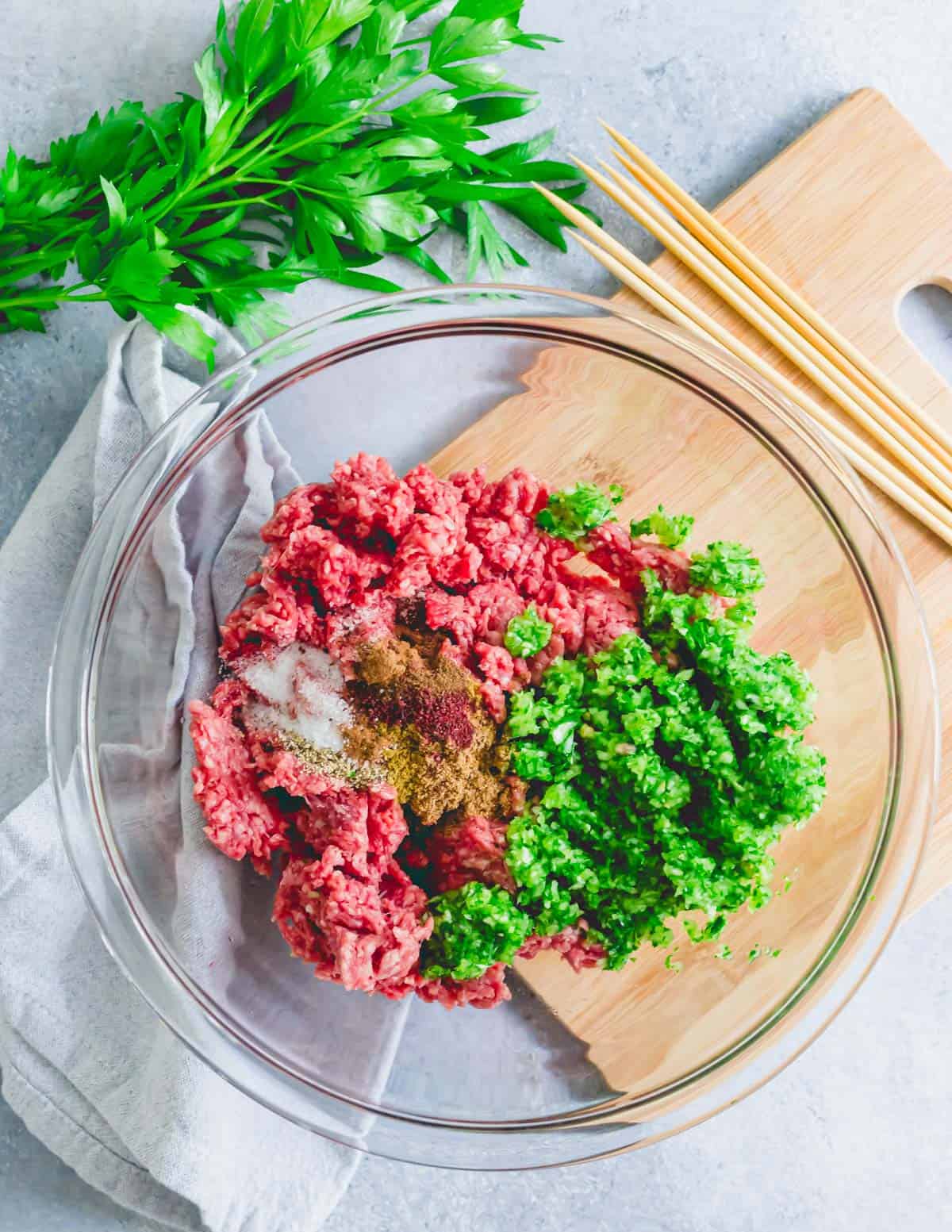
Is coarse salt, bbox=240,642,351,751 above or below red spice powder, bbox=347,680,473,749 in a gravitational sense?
above

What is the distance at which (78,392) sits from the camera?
2096mm

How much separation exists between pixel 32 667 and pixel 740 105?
1.76 metres

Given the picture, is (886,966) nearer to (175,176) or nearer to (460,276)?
(460,276)

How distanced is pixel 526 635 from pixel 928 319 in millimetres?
1140

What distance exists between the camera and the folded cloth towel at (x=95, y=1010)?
76.6 inches

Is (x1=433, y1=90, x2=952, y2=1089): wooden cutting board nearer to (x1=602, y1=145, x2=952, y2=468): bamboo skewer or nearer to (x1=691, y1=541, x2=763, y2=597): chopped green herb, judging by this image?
(x1=602, y1=145, x2=952, y2=468): bamboo skewer

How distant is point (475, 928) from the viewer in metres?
1.62

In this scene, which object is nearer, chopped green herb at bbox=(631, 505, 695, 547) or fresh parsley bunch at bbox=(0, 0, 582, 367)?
chopped green herb at bbox=(631, 505, 695, 547)

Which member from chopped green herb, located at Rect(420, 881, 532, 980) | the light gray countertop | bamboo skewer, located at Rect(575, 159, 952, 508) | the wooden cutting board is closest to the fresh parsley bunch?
the light gray countertop

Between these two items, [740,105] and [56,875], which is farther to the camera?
[740,105]

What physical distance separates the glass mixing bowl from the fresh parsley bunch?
245 millimetres

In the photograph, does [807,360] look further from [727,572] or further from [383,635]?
[383,635]

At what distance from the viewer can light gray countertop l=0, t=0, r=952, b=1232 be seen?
209 centimetres

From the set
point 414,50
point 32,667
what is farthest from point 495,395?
point 32,667
